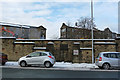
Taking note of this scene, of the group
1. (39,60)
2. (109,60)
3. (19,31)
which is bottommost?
(39,60)

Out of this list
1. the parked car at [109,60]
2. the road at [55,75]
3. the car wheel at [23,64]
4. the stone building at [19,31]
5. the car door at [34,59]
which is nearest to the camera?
the road at [55,75]

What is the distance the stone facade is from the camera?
20250 millimetres

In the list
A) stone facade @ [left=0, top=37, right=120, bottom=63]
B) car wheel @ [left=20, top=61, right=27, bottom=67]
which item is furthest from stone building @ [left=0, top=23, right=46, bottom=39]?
car wheel @ [left=20, top=61, right=27, bottom=67]

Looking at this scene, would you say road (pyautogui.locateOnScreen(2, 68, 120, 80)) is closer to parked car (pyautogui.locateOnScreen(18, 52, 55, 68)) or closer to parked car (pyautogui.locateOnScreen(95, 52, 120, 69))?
parked car (pyautogui.locateOnScreen(95, 52, 120, 69))

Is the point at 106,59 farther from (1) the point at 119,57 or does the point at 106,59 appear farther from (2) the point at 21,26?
(2) the point at 21,26

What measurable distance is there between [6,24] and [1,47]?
27187mm

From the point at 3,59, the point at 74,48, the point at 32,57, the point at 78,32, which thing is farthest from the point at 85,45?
the point at 78,32

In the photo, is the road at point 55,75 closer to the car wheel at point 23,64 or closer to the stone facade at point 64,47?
the car wheel at point 23,64

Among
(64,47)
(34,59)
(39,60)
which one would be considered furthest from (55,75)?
(64,47)

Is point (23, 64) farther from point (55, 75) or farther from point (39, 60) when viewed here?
point (55, 75)

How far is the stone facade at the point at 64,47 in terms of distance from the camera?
797 inches

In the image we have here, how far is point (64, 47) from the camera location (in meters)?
20.7

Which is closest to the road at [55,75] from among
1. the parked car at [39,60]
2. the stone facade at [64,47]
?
the parked car at [39,60]

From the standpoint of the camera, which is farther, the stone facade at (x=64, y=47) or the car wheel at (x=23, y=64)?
the stone facade at (x=64, y=47)
